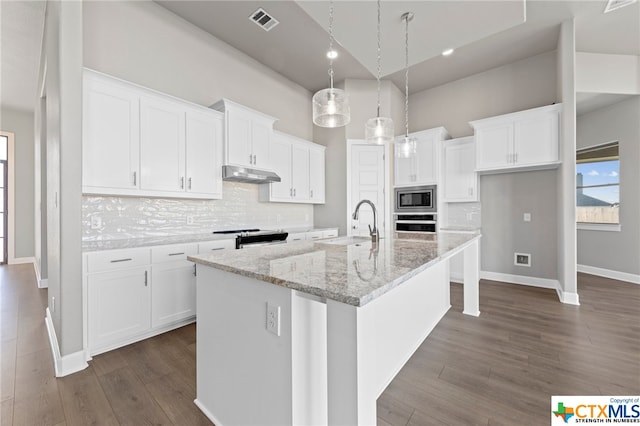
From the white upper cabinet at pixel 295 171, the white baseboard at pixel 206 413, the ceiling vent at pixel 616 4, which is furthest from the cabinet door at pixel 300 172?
the ceiling vent at pixel 616 4

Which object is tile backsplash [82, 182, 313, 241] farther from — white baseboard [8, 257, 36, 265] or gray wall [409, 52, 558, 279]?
white baseboard [8, 257, 36, 265]

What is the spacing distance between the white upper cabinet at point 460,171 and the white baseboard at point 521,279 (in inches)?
52.7

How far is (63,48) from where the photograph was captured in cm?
200

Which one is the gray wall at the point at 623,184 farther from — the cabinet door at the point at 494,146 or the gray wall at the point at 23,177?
the gray wall at the point at 23,177

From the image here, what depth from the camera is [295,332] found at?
3.56 ft

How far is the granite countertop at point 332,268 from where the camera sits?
915 mm

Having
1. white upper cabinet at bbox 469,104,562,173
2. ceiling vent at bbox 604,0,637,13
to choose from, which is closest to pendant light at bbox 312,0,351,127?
white upper cabinet at bbox 469,104,562,173

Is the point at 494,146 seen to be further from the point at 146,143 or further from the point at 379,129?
the point at 146,143

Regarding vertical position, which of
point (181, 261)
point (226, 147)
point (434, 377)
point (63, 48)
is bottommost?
point (434, 377)

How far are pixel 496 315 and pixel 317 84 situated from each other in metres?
4.55

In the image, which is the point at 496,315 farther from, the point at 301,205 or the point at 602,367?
the point at 301,205

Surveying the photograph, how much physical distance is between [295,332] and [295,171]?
147 inches

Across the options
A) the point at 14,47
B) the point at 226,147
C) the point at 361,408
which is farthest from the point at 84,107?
the point at 14,47

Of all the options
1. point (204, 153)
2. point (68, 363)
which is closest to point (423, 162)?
point (204, 153)
